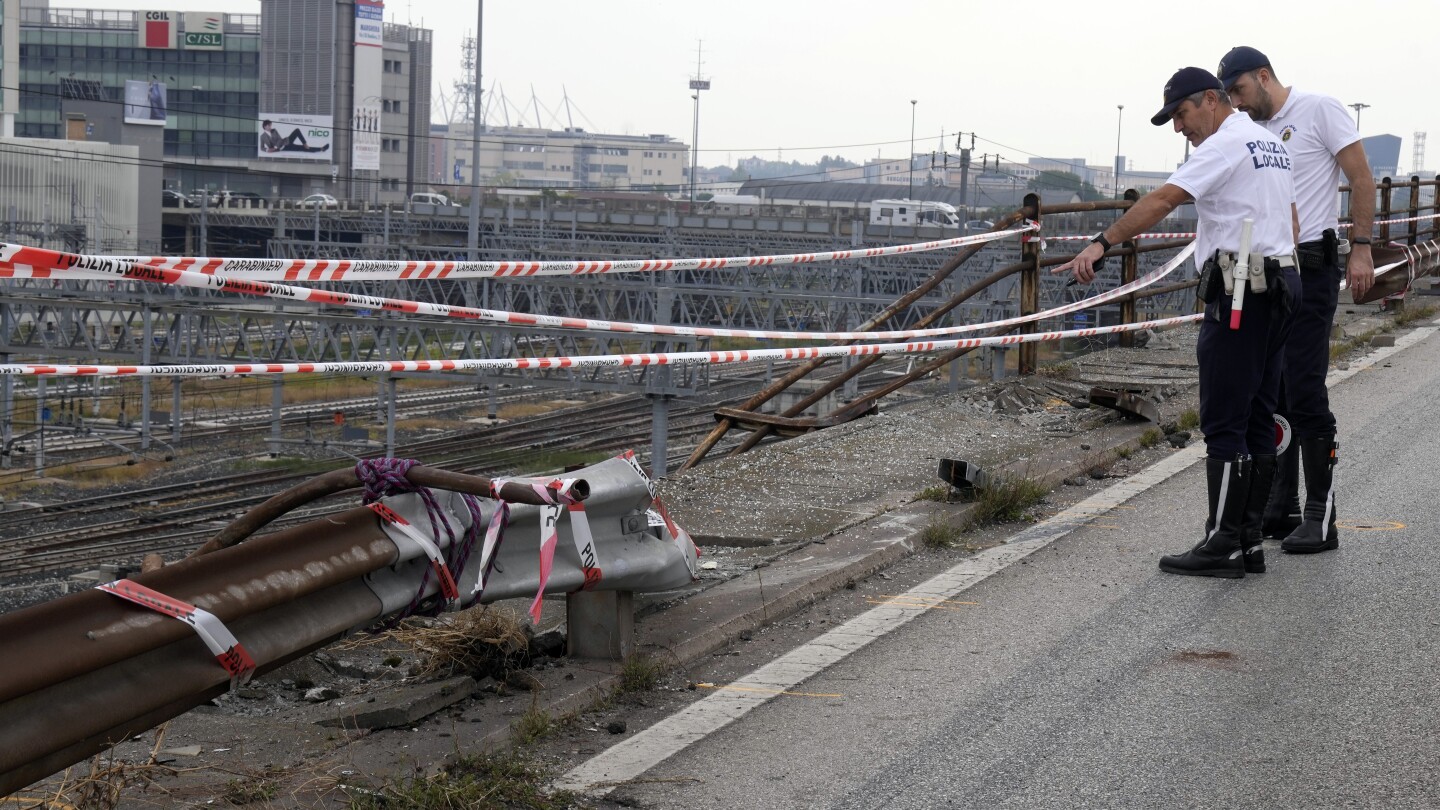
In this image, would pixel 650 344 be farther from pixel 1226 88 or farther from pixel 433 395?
pixel 1226 88

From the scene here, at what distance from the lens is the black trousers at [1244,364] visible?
545cm

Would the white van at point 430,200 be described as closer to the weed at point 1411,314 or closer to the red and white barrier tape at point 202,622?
the weed at point 1411,314

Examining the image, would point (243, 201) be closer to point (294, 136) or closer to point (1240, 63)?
point (294, 136)

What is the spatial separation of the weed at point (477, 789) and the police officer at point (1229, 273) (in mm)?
2776

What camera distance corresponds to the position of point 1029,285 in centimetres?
1021

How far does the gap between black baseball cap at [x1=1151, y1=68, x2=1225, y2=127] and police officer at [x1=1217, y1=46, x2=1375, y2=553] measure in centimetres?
60

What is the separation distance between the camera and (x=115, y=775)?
3.00 meters

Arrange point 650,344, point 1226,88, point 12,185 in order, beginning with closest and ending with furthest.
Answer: point 1226,88 < point 650,344 < point 12,185

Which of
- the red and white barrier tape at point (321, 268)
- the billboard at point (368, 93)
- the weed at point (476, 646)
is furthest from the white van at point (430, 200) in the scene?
the weed at point (476, 646)

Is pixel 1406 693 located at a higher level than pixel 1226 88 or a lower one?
lower

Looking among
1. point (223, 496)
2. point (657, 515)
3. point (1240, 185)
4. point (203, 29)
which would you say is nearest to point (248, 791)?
point (657, 515)

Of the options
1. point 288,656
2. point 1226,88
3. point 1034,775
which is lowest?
point 1034,775

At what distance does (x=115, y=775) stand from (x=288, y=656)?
40cm

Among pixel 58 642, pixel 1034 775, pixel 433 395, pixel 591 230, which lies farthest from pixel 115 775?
pixel 591 230
